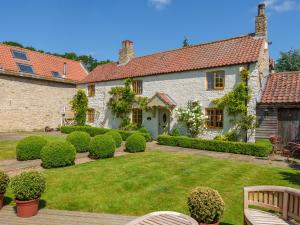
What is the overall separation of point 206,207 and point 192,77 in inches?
647

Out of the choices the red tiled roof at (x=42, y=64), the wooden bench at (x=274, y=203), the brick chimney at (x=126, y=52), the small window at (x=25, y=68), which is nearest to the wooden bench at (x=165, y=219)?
the wooden bench at (x=274, y=203)

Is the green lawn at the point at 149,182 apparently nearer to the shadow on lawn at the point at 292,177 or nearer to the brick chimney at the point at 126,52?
the shadow on lawn at the point at 292,177

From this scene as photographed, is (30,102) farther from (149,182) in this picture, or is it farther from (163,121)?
(149,182)

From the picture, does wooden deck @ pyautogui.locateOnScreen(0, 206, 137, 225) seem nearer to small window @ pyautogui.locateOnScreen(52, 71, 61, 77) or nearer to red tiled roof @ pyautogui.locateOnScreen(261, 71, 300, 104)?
red tiled roof @ pyautogui.locateOnScreen(261, 71, 300, 104)

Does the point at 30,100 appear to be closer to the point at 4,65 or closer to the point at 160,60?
the point at 4,65

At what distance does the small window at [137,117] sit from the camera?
79.1 feet

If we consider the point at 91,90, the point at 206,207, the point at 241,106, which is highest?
the point at 91,90

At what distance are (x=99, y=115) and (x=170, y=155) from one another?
51.3ft

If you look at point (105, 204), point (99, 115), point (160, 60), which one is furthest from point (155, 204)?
point (99, 115)

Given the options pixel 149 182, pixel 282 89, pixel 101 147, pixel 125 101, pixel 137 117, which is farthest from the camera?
pixel 125 101

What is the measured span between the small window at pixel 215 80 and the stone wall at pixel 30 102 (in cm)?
1948

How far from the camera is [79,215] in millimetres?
6148

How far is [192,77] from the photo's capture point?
20.4 meters

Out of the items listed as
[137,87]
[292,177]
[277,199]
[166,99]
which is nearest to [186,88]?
[166,99]
